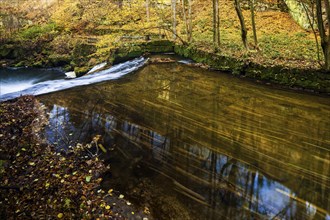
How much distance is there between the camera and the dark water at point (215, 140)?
4.68 meters

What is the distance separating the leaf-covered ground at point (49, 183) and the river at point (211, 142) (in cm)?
35

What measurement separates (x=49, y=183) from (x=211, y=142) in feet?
12.1

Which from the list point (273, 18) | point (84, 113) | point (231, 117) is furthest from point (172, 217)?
point (273, 18)

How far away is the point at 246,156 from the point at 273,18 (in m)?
18.6

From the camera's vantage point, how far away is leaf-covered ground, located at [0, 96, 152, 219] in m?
4.41

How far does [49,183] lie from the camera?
201 inches

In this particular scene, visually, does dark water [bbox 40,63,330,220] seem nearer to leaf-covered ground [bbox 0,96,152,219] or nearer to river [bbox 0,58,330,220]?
river [bbox 0,58,330,220]

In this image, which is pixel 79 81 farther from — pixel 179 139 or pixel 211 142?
pixel 211 142

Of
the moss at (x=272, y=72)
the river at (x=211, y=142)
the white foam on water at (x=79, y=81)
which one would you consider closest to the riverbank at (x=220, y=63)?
the moss at (x=272, y=72)

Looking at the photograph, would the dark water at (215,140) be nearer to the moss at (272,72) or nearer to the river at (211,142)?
the river at (211,142)

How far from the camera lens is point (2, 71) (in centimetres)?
1903

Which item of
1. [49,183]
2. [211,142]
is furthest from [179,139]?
[49,183]

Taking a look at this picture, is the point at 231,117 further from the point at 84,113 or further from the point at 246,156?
the point at 84,113

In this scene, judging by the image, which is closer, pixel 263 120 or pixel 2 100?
pixel 263 120
